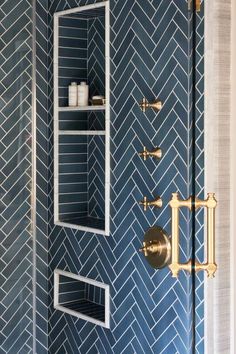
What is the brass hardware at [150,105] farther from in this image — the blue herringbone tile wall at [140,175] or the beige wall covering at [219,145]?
the beige wall covering at [219,145]

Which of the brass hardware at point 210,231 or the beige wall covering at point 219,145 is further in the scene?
the beige wall covering at point 219,145

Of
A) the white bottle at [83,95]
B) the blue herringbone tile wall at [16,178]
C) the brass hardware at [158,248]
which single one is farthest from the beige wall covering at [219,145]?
the blue herringbone tile wall at [16,178]

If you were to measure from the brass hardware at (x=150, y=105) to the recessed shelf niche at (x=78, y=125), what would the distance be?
515mm

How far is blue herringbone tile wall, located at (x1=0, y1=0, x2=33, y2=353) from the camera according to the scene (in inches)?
127

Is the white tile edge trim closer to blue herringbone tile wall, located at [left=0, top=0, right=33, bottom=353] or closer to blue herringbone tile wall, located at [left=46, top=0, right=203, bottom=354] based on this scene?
blue herringbone tile wall, located at [left=46, top=0, right=203, bottom=354]

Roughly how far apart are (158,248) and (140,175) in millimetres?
717

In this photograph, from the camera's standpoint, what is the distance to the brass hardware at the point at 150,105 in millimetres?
2574

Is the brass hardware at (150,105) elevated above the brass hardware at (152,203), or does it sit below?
above

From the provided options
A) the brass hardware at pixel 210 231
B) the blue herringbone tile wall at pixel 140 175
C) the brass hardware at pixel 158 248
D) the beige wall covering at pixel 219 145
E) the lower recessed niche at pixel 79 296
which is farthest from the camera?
the lower recessed niche at pixel 79 296

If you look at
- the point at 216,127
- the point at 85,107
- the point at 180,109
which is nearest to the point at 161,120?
the point at 180,109

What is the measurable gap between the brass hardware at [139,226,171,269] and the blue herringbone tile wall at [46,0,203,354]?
22cm

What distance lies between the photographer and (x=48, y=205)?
334 centimetres

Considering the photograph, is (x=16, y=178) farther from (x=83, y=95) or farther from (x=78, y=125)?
(x=83, y=95)

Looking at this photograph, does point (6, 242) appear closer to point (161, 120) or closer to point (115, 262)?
point (115, 262)
